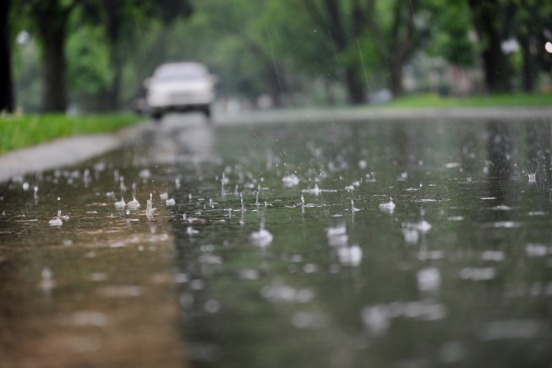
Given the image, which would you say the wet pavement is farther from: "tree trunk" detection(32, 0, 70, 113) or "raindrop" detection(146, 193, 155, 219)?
"tree trunk" detection(32, 0, 70, 113)

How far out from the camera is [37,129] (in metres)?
24.3

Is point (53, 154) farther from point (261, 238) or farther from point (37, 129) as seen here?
point (261, 238)

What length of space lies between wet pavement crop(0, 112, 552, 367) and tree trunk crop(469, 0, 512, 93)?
2588 cm

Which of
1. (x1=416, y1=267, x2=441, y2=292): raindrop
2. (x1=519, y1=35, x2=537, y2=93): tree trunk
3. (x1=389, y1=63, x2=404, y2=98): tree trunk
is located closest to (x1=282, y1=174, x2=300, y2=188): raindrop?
(x1=416, y1=267, x2=441, y2=292): raindrop

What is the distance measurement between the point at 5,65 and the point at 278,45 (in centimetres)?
6015

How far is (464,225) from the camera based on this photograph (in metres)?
8.77

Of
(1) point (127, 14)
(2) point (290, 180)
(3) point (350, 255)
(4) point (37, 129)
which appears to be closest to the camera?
(3) point (350, 255)

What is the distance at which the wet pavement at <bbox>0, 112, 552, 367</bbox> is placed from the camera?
4.92 m

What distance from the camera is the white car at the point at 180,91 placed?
160 feet

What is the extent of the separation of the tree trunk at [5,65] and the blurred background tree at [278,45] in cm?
5

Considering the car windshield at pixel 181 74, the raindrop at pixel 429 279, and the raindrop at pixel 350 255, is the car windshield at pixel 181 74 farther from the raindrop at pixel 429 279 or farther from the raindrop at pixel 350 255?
the raindrop at pixel 429 279

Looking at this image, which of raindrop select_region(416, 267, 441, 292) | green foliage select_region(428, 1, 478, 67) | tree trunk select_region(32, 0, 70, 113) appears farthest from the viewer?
green foliage select_region(428, 1, 478, 67)

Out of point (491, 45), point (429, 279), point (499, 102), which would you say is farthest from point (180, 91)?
point (429, 279)

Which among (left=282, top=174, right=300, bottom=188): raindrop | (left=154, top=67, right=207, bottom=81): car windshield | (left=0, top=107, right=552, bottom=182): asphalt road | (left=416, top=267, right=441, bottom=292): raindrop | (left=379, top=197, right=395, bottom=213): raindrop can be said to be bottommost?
(left=416, top=267, right=441, bottom=292): raindrop
